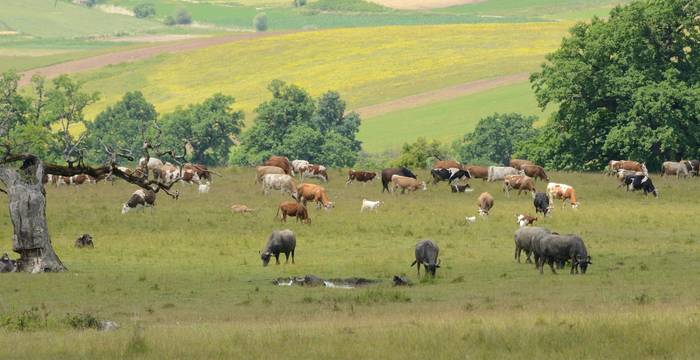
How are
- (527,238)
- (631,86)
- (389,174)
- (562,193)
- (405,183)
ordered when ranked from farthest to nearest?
(631,86), (389,174), (405,183), (562,193), (527,238)

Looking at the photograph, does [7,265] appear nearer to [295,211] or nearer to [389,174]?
[295,211]

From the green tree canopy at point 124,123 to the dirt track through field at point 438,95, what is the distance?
22711mm

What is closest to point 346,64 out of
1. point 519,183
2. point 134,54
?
point 134,54

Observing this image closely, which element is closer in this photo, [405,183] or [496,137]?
[405,183]

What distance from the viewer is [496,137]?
12656 cm

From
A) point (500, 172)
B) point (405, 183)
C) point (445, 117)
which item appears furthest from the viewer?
point (445, 117)

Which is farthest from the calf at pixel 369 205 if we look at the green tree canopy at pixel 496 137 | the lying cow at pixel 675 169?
the green tree canopy at pixel 496 137

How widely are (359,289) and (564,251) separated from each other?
20.4 feet

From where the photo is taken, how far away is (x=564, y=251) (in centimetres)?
3641

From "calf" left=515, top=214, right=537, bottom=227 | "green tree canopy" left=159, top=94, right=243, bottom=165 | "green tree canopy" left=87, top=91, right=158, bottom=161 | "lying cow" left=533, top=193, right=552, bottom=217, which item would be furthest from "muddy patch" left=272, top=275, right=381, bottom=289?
"green tree canopy" left=87, top=91, right=158, bottom=161

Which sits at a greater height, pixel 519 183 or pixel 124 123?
pixel 519 183

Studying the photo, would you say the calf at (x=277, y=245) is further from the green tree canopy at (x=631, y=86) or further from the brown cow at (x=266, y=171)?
the green tree canopy at (x=631, y=86)

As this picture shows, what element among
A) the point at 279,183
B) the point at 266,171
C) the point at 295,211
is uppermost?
the point at 295,211

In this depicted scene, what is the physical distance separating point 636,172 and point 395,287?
38034mm
